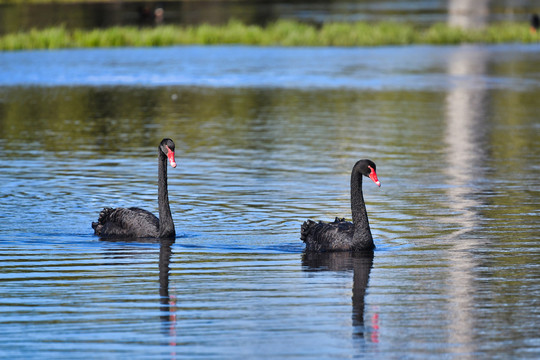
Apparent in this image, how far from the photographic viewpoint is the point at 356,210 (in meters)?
13.3

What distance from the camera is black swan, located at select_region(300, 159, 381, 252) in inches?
523

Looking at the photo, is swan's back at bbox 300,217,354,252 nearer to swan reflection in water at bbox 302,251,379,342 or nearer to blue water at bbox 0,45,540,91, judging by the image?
swan reflection in water at bbox 302,251,379,342

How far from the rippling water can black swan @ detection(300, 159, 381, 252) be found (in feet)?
0.65

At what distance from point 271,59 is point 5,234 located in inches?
1570

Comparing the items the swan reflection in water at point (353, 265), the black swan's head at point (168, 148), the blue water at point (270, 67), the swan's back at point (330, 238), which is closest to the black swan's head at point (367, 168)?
the swan's back at point (330, 238)

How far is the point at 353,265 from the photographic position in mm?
12664

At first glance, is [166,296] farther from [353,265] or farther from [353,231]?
[353,231]

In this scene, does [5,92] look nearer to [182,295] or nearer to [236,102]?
[236,102]

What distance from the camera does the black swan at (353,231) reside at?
43.6ft

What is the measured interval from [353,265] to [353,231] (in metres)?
0.84

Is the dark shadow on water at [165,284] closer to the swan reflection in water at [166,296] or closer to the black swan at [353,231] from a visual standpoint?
the swan reflection in water at [166,296]

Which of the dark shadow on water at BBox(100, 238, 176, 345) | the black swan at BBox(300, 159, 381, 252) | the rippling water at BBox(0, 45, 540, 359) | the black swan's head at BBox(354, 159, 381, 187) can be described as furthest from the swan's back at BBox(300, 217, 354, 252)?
the dark shadow on water at BBox(100, 238, 176, 345)

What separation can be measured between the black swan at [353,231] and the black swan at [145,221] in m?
1.87

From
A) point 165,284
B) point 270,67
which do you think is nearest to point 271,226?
point 165,284
